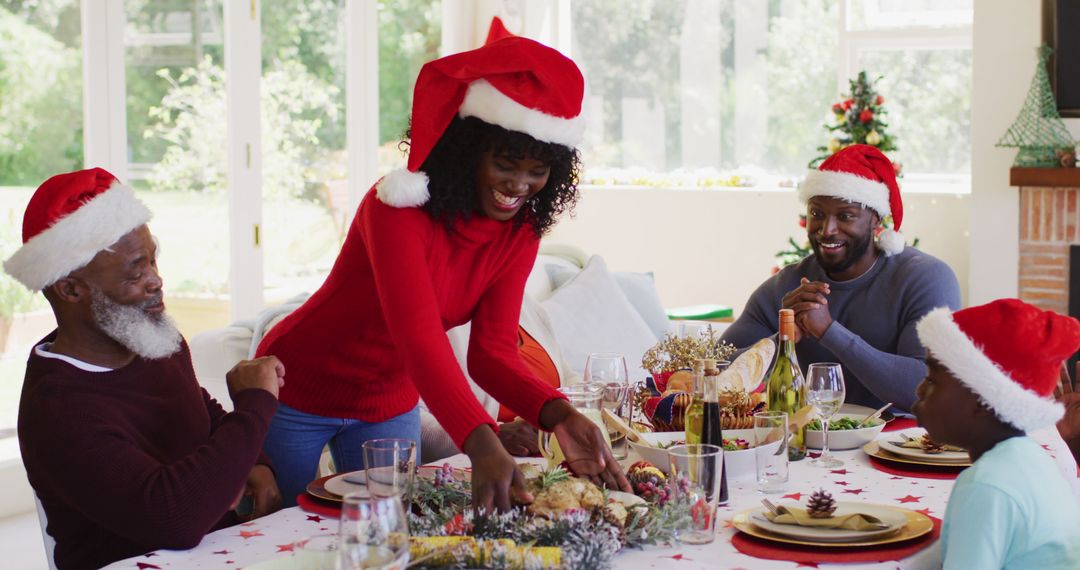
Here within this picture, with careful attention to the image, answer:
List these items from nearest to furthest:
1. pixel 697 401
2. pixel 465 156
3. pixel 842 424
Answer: pixel 697 401 → pixel 465 156 → pixel 842 424

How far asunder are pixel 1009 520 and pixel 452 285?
1.06m

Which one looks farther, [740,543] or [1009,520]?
[740,543]

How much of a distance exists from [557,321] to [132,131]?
2.26 m

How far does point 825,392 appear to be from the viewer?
7.00ft

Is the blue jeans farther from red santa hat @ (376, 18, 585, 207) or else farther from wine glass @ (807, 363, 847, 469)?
wine glass @ (807, 363, 847, 469)

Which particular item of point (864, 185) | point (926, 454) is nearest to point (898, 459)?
point (926, 454)

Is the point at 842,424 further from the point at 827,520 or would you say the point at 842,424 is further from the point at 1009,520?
the point at 1009,520

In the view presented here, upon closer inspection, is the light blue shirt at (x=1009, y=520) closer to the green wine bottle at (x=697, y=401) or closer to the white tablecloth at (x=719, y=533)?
the white tablecloth at (x=719, y=533)

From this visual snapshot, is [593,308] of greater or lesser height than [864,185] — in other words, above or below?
below

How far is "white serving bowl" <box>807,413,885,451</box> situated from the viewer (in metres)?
2.20

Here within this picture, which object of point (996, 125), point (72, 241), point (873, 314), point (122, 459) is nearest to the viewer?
point (122, 459)

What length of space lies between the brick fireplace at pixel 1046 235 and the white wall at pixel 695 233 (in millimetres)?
680

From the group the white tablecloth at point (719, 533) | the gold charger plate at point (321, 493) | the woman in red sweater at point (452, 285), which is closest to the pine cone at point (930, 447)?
the white tablecloth at point (719, 533)

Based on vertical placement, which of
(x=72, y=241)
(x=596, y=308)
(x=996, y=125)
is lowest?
(x=596, y=308)
